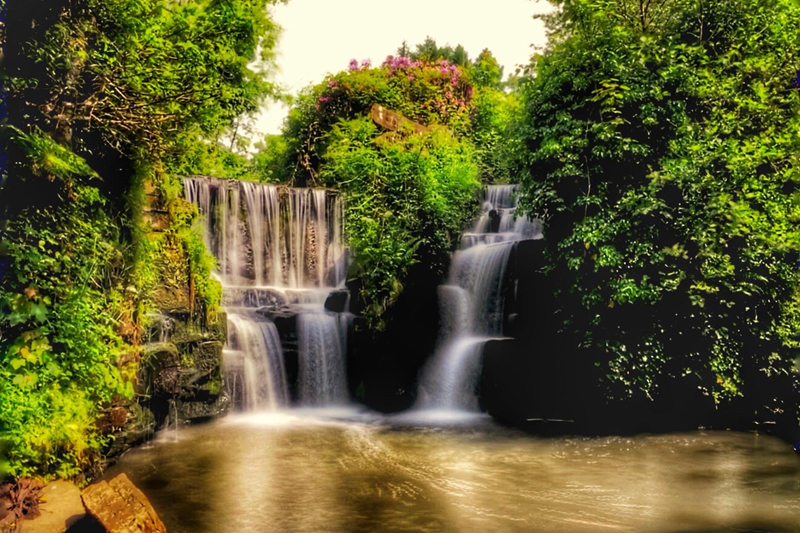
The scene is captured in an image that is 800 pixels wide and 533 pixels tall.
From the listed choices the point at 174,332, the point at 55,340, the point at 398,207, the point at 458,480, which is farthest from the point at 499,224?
the point at 55,340

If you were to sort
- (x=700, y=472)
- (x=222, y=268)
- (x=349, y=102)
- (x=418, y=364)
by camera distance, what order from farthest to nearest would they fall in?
(x=349, y=102) < (x=222, y=268) < (x=418, y=364) < (x=700, y=472)

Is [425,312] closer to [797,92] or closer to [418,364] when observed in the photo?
[418,364]

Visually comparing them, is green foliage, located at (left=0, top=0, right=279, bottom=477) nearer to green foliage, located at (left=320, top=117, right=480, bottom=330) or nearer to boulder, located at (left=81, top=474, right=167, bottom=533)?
boulder, located at (left=81, top=474, right=167, bottom=533)

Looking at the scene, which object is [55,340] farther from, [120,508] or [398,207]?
A: [398,207]

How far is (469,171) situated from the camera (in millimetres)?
16891

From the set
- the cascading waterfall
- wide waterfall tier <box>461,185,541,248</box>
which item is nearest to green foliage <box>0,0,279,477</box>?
the cascading waterfall

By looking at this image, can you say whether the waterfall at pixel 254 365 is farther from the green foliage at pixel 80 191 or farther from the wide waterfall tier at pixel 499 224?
the wide waterfall tier at pixel 499 224

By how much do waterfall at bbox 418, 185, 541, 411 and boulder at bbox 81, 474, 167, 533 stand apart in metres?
7.72

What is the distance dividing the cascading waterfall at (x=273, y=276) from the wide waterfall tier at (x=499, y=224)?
377 centimetres

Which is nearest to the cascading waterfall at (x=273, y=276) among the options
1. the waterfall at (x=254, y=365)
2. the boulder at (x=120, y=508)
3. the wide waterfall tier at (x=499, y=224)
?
the waterfall at (x=254, y=365)

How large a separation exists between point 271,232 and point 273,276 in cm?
116

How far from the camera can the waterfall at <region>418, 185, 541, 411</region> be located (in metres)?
12.8

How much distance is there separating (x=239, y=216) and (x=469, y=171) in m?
6.11

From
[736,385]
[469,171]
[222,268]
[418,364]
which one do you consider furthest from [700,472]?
[222,268]
